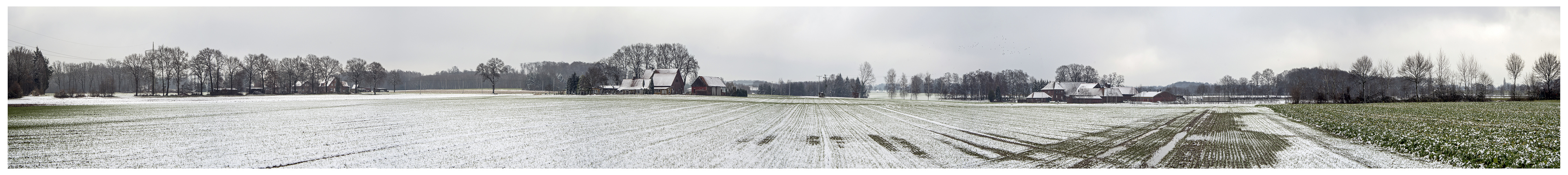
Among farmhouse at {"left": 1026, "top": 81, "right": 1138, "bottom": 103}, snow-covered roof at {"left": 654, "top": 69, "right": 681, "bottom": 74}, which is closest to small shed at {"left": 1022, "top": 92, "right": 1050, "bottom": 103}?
farmhouse at {"left": 1026, "top": 81, "right": 1138, "bottom": 103}

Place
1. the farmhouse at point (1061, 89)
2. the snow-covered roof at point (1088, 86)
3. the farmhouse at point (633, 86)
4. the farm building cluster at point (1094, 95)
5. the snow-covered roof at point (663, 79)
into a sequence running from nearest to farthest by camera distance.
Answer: the farmhouse at point (633, 86) < the snow-covered roof at point (663, 79) < the farm building cluster at point (1094, 95) < the snow-covered roof at point (1088, 86) < the farmhouse at point (1061, 89)

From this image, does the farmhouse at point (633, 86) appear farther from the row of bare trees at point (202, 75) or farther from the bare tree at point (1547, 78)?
the bare tree at point (1547, 78)

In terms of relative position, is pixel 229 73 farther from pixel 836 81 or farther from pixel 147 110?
pixel 836 81

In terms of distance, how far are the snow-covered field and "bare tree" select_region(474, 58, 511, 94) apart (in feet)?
51.9

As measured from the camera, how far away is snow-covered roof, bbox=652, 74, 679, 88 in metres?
47.8

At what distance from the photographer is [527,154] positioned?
818 centimetres

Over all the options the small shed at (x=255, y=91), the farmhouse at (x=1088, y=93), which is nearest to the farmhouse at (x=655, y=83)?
the small shed at (x=255, y=91)

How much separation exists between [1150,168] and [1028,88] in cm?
6743

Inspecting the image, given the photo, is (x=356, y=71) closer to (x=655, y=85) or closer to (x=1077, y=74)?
(x=655, y=85)

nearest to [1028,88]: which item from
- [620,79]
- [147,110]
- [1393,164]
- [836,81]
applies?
[836,81]

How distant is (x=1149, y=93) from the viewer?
58594 millimetres

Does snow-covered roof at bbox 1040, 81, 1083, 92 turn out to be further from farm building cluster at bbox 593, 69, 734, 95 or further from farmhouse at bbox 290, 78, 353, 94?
farmhouse at bbox 290, 78, 353, 94

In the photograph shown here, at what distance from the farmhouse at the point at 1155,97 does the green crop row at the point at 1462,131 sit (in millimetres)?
35055

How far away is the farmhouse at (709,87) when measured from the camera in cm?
5219
